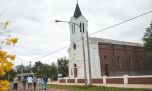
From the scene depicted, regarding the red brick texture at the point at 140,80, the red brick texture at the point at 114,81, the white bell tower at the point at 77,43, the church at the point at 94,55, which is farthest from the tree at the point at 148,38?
the red brick texture at the point at 140,80

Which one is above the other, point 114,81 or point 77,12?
point 77,12

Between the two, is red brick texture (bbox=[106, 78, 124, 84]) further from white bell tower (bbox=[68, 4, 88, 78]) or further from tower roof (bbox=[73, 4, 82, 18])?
tower roof (bbox=[73, 4, 82, 18])

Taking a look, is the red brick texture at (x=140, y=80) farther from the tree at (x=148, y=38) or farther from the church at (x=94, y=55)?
the tree at (x=148, y=38)

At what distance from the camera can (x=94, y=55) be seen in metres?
53.8

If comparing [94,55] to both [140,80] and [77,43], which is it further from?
[140,80]

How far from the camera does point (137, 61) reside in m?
66.4

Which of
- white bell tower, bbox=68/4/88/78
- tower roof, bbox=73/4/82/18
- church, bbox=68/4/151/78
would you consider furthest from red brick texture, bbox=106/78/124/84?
tower roof, bbox=73/4/82/18

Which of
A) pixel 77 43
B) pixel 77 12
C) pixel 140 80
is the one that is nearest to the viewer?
Result: pixel 140 80

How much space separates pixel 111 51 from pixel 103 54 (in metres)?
3.32

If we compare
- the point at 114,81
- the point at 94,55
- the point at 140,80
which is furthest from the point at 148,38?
the point at 140,80

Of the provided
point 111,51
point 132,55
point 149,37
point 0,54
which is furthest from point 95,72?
point 0,54

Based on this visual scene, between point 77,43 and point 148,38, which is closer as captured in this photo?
point 148,38

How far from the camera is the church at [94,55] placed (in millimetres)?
53062

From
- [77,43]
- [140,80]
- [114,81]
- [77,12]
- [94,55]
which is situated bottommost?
[114,81]
